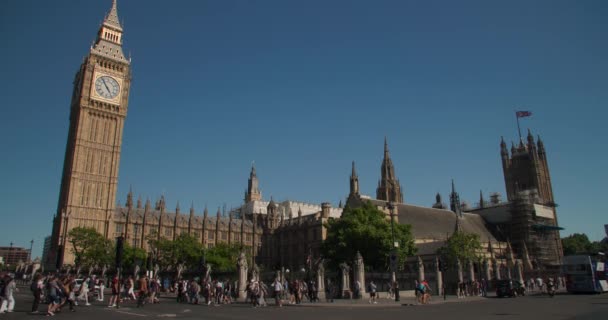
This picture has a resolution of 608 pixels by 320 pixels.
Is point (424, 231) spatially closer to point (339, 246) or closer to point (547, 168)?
point (339, 246)

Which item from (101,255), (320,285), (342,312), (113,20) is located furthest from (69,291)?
(113,20)

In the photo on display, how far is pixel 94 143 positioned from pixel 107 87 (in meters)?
11.8

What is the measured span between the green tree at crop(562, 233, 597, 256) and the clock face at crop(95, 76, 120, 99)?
4271 inches

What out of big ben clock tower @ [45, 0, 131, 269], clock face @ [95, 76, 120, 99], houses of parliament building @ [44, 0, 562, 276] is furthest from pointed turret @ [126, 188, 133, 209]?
clock face @ [95, 76, 120, 99]

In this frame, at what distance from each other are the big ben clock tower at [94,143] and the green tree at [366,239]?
46.2 metres

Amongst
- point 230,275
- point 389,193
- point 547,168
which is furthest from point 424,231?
point 547,168

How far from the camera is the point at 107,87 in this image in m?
86.2

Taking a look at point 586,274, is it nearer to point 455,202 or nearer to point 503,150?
point 455,202

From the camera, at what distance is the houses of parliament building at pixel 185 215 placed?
251 ft

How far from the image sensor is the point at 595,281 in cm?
3609

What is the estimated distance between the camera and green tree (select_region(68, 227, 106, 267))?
63.9 meters

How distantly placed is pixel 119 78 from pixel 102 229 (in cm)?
3089

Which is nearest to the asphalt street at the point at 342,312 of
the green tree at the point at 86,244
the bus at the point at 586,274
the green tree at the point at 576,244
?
the bus at the point at 586,274

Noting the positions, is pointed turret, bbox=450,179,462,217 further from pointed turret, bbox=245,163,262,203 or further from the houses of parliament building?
pointed turret, bbox=245,163,262,203
